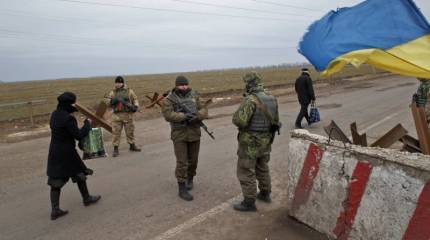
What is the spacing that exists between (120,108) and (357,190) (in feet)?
19.6

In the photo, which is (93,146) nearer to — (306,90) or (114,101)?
(114,101)

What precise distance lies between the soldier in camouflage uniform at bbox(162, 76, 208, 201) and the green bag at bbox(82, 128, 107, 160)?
1.35 metres

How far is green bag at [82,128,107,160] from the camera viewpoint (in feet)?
18.0

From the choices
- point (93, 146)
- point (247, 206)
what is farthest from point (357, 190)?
point (93, 146)

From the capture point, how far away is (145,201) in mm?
5230

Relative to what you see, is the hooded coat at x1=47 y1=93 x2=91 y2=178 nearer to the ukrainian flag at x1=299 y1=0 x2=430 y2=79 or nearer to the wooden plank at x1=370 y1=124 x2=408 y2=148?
the ukrainian flag at x1=299 y1=0 x2=430 y2=79

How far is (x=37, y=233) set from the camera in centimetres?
440

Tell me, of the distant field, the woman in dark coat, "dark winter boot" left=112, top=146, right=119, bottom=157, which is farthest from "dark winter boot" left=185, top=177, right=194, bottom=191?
the distant field

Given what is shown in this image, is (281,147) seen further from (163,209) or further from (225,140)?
(163,209)

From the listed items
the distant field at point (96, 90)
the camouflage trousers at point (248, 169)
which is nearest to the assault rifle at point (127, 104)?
the camouflage trousers at point (248, 169)

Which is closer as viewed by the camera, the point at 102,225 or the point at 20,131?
the point at 102,225

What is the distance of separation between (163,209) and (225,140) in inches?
170

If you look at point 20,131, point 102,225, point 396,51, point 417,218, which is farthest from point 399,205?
point 20,131

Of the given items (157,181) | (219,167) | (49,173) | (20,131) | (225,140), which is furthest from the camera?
(20,131)
